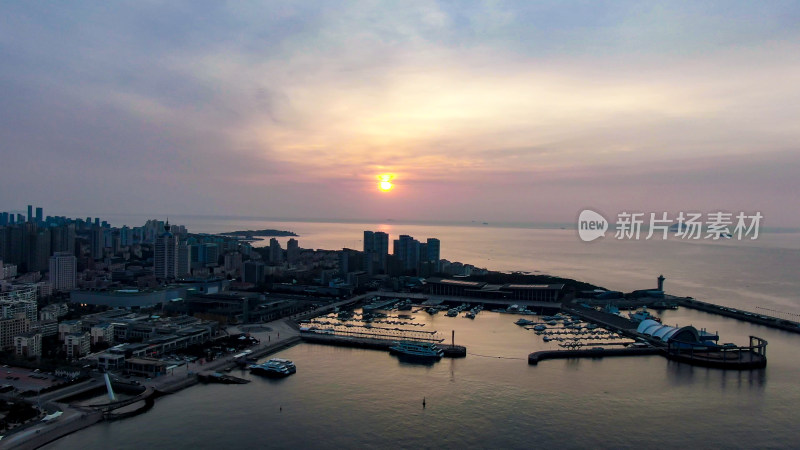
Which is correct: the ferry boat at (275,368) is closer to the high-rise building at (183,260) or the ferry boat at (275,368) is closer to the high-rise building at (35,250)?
the high-rise building at (183,260)

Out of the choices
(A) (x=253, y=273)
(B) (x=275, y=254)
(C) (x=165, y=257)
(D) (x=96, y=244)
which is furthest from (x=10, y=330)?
(D) (x=96, y=244)

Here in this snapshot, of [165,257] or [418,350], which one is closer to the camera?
[418,350]

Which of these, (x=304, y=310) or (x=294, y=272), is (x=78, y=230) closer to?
(x=294, y=272)

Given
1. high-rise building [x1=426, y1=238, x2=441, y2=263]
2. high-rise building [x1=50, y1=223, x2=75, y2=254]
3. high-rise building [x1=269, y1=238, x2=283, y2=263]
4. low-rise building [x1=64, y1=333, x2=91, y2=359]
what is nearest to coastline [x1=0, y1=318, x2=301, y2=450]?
low-rise building [x1=64, y1=333, x2=91, y2=359]

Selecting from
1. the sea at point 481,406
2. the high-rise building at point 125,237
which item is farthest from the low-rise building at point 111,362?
the high-rise building at point 125,237

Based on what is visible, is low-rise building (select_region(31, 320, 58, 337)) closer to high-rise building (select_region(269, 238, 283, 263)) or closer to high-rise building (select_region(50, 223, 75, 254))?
high-rise building (select_region(50, 223, 75, 254))

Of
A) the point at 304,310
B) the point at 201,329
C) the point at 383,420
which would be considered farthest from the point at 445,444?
the point at 304,310

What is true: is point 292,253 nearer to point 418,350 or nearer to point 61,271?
point 61,271
